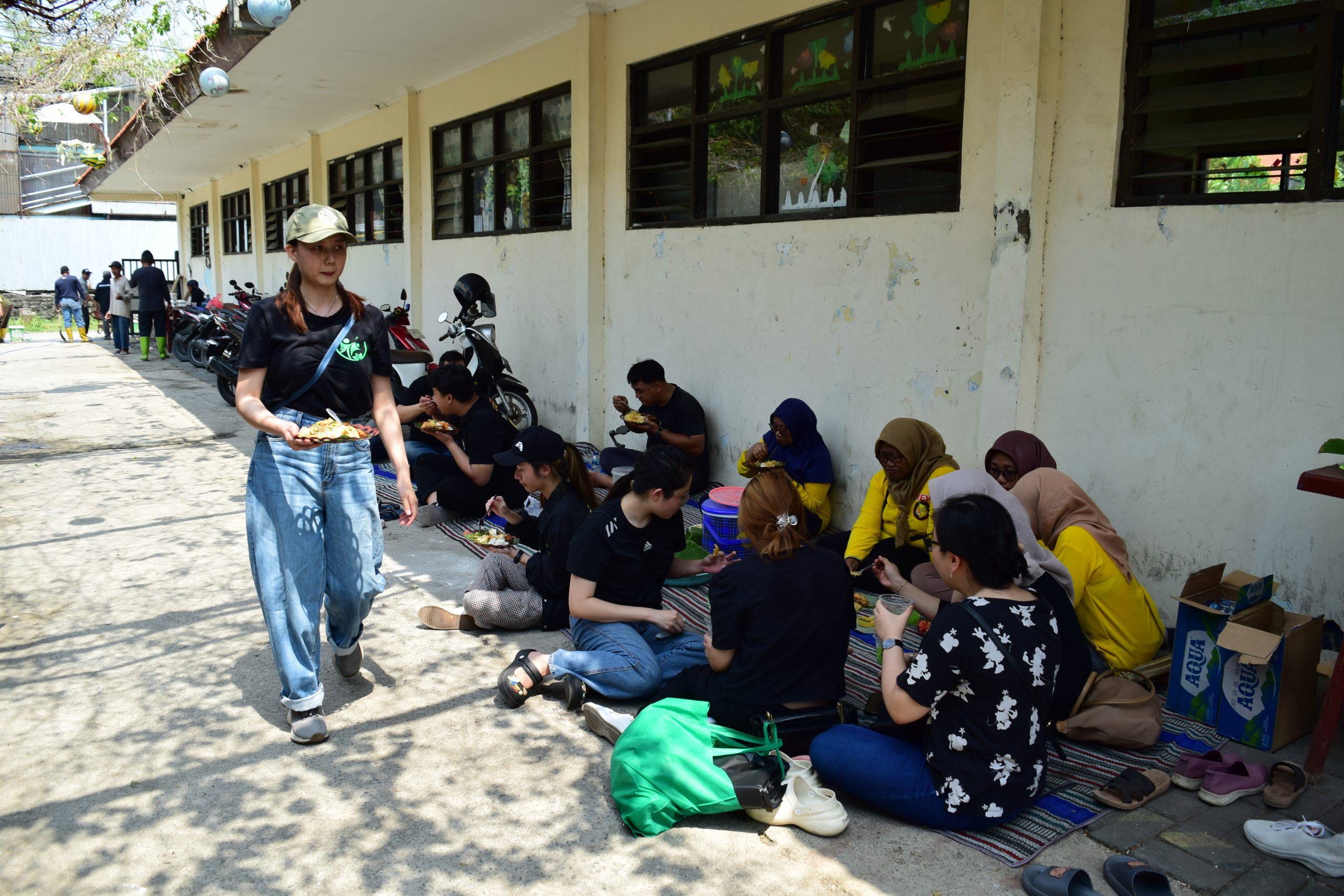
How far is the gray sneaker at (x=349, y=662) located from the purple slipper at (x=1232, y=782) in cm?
305

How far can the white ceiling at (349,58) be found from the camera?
26.7 feet

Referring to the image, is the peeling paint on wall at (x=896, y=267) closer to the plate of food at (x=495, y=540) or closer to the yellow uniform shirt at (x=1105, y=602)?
the yellow uniform shirt at (x=1105, y=602)

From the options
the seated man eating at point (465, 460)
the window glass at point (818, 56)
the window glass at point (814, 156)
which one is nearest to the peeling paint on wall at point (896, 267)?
the window glass at point (814, 156)

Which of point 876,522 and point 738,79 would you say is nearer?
point 876,522

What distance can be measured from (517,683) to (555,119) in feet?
21.5

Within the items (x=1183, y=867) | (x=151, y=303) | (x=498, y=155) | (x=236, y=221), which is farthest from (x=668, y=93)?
(x=236, y=221)

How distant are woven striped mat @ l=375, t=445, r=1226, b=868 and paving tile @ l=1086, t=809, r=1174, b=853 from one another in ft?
0.11

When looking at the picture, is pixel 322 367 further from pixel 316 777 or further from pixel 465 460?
pixel 465 460

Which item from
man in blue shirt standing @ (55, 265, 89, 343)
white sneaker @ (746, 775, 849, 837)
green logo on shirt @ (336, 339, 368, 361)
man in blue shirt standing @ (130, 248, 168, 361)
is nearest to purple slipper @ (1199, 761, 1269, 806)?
white sneaker @ (746, 775, 849, 837)

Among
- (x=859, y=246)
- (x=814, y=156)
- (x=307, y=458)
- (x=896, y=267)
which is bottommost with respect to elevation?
(x=307, y=458)

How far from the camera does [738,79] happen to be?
6.82m

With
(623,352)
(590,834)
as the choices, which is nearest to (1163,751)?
(590,834)

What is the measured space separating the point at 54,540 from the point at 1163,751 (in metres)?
6.13

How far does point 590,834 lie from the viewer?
2932 millimetres
